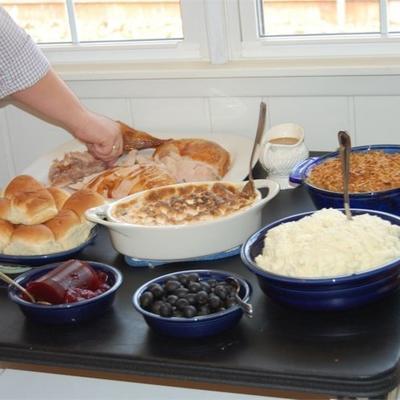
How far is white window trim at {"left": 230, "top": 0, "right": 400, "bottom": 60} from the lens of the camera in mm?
1935

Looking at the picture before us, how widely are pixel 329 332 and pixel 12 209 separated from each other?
644 mm

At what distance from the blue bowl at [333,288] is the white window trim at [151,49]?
94 centimetres

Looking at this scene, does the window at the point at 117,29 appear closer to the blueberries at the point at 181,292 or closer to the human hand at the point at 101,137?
the human hand at the point at 101,137

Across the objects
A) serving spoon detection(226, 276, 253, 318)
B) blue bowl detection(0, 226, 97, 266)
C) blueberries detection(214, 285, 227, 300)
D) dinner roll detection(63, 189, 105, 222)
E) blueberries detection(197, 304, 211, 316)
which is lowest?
blue bowl detection(0, 226, 97, 266)

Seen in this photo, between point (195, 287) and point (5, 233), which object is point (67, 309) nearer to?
point (195, 287)

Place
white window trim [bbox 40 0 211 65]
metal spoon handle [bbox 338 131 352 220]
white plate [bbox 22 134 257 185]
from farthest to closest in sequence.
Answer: white window trim [bbox 40 0 211 65] < white plate [bbox 22 134 257 185] < metal spoon handle [bbox 338 131 352 220]

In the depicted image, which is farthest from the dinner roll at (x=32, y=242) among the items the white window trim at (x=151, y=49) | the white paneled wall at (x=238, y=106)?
the white window trim at (x=151, y=49)

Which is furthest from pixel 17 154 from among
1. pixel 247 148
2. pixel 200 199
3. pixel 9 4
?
pixel 200 199

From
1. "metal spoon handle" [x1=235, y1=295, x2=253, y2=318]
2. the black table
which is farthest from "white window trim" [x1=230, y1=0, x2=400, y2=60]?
"metal spoon handle" [x1=235, y1=295, x2=253, y2=318]

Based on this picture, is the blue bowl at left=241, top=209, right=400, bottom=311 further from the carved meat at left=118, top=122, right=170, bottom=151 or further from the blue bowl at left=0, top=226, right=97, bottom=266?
the carved meat at left=118, top=122, right=170, bottom=151

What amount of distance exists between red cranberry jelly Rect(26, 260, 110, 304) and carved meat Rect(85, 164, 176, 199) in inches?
14.8

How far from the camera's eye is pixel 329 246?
1.22 metres

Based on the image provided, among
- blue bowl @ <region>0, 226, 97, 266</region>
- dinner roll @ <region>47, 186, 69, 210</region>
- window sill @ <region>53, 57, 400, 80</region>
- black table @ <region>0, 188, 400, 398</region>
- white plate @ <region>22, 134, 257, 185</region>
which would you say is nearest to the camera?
black table @ <region>0, 188, 400, 398</region>

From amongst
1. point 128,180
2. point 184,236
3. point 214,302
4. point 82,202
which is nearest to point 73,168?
point 128,180
